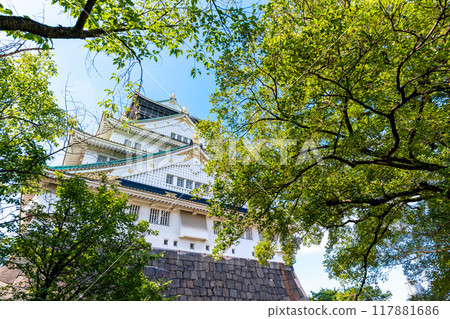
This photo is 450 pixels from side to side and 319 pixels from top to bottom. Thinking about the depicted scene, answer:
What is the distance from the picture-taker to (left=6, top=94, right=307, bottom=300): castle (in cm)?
1027

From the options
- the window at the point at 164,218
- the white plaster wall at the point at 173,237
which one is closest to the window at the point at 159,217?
the window at the point at 164,218

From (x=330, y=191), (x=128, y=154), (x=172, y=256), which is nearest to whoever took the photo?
(x=330, y=191)

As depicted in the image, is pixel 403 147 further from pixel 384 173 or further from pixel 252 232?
pixel 252 232

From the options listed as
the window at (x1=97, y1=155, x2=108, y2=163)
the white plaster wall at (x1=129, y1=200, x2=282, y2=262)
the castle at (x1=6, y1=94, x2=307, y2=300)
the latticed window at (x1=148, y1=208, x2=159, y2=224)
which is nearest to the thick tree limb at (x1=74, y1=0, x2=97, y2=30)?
the castle at (x1=6, y1=94, x2=307, y2=300)

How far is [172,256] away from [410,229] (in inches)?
375

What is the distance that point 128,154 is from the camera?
44.3 feet

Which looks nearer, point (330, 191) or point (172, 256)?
point (330, 191)

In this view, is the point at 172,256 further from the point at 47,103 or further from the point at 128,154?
the point at 47,103

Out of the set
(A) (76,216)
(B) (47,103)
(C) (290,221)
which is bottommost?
(A) (76,216)

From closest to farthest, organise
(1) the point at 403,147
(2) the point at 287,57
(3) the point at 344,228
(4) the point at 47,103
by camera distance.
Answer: (2) the point at 287,57
(1) the point at 403,147
(4) the point at 47,103
(3) the point at 344,228

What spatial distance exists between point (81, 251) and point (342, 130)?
698cm

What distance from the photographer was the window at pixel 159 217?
35.5 ft

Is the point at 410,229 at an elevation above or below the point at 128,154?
below

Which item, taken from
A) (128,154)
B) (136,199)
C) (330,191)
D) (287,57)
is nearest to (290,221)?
(330,191)
